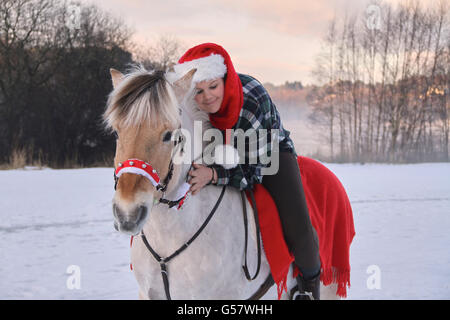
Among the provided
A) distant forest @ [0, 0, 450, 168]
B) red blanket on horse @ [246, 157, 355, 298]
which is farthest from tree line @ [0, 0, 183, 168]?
red blanket on horse @ [246, 157, 355, 298]

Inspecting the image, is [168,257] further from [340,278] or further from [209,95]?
[340,278]

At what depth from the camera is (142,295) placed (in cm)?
246

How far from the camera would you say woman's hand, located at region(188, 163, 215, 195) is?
2.19 metres

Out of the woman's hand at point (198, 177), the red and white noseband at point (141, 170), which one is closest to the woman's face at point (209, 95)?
the woman's hand at point (198, 177)

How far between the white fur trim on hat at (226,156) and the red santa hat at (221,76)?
0.52 feet

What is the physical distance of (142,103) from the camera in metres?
1.92

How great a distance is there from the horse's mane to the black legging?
0.94 metres

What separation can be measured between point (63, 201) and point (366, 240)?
6899mm

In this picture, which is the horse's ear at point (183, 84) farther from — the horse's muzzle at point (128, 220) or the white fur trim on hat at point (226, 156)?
the horse's muzzle at point (128, 220)

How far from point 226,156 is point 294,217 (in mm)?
645

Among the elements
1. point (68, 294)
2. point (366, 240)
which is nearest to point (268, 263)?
point (68, 294)

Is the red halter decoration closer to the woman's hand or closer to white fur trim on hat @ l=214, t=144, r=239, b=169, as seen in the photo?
the woman's hand

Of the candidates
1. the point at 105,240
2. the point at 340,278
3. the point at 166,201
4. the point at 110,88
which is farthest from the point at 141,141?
the point at 110,88

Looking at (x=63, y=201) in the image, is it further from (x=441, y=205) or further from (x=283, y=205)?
(x=441, y=205)
